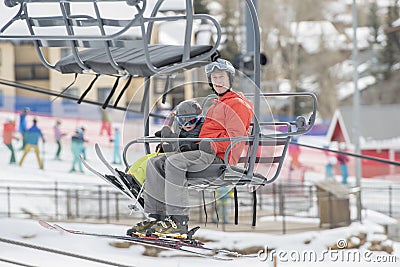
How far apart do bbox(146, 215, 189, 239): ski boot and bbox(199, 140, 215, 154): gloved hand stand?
0.52 m

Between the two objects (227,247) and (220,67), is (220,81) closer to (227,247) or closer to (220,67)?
(220,67)

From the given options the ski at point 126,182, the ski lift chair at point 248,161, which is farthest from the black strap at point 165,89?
the ski at point 126,182

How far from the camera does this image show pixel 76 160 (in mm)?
25172

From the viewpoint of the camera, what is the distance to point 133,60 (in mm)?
5418

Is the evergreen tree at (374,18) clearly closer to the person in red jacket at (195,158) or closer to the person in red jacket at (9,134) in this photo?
the person in red jacket at (9,134)

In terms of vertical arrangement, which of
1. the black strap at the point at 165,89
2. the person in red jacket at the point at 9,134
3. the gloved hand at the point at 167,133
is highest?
the black strap at the point at 165,89

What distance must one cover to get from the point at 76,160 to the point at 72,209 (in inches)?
144

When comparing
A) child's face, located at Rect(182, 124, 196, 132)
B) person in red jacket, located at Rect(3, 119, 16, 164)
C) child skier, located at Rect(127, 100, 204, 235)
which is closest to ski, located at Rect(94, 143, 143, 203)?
child skier, located at Rect(127, 100, 204, 235)

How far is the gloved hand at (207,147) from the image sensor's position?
5496 mm

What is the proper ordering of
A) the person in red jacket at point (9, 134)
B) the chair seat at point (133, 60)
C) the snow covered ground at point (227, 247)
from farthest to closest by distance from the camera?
the person in red jacket at point (9, 134) → the snow covered ground at point (227, 247) → the chair seat at point (133, 60)

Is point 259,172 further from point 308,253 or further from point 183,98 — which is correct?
point 308,253

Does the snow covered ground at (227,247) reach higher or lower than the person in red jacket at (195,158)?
lower

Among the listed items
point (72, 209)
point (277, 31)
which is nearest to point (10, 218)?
point (72, 209)

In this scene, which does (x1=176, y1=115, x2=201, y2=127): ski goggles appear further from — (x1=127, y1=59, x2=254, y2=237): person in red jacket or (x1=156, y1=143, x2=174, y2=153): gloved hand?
(x1=156, y1=143, x2=174, y2=153): gloved hand
